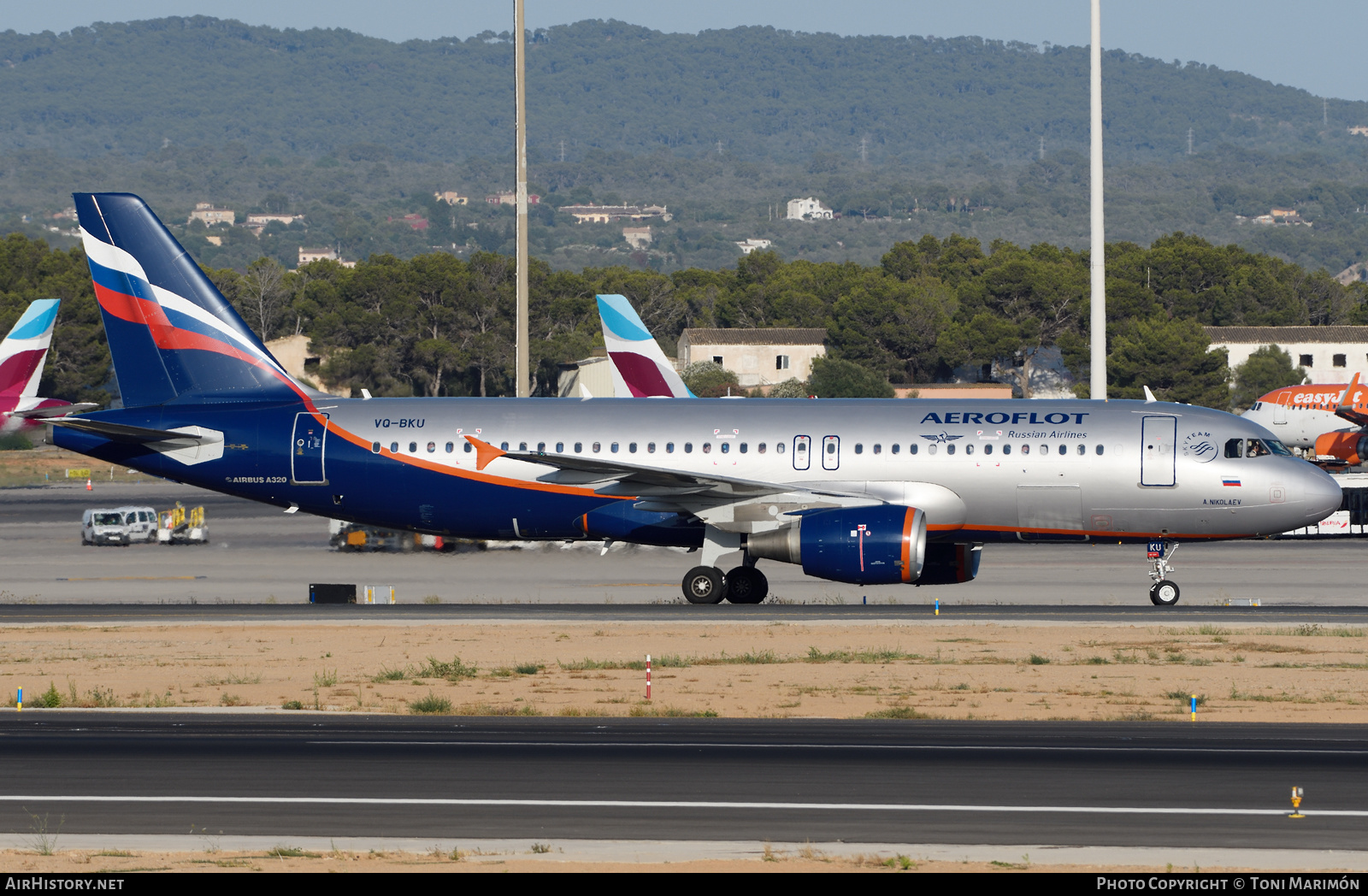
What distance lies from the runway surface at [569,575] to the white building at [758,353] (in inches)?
3074

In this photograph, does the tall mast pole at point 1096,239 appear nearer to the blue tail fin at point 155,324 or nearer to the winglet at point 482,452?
the winglet at point 482,452

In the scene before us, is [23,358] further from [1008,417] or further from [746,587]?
[1008,417]

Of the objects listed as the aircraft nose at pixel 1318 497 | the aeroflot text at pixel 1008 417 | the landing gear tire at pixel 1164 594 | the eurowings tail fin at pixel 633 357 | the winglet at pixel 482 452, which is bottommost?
the landing gear tire at pixel 1164 594

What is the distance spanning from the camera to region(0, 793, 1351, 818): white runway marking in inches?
652

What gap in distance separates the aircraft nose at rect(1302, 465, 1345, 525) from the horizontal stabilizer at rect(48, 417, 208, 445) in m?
25.4

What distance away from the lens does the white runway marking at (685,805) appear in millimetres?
16562

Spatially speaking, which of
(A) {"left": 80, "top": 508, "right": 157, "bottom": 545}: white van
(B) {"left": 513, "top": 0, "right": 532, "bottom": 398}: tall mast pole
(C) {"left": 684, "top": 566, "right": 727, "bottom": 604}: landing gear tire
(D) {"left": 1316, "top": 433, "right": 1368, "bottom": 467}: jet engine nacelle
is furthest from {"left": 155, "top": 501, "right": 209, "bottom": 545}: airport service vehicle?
(D) {"left": 1316, "top": 433, "right": 1368, "bottom": 467}: jet engine nacelle

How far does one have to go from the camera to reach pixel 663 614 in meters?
35.3

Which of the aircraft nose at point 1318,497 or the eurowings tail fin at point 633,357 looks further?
the eurowings tail fin at point 633,357

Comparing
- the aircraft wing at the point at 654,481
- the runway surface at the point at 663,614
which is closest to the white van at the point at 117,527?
the runway surface at the point at 663,614

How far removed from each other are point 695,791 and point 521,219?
33119 mm

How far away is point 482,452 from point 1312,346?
109978 millimetres

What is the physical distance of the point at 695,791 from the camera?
17.7 meters

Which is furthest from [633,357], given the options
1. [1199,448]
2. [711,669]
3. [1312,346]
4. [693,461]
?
[1312,346]
